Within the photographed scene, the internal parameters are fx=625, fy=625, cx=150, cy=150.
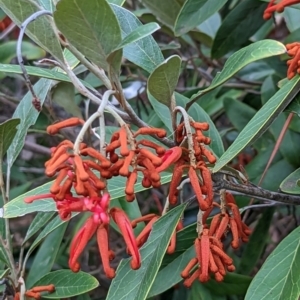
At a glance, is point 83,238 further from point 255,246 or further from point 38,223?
point 255,246

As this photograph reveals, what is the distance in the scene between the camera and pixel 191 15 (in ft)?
4.91

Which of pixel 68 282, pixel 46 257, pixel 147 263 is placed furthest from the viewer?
pixel 46 257

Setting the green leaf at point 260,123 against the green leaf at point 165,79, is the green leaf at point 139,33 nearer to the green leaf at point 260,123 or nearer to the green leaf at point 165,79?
the green leaf at point 165,79

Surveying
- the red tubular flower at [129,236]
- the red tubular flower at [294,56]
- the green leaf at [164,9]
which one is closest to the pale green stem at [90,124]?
the red tubular flower at [129,236]

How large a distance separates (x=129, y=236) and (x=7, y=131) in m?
0.45

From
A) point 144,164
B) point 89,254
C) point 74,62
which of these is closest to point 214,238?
point 144,164

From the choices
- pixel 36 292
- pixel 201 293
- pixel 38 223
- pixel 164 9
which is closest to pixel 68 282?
pixel 36 292

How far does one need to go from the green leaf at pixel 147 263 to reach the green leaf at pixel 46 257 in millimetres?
521

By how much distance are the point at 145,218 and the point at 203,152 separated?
0.66 feet

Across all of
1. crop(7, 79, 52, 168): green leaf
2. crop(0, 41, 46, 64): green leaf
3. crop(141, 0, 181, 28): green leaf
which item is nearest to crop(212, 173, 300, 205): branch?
crop(7, 79, 52, 168): green leaf

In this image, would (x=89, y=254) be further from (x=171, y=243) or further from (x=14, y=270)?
(x=171, y=243)

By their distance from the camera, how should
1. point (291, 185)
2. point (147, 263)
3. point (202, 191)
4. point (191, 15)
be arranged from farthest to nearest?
point (191, 15), point (291, 185), point (147, 263), point (202, 191)

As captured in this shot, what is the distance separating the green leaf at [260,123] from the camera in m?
0.96

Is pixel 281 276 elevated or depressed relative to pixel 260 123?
depressed
